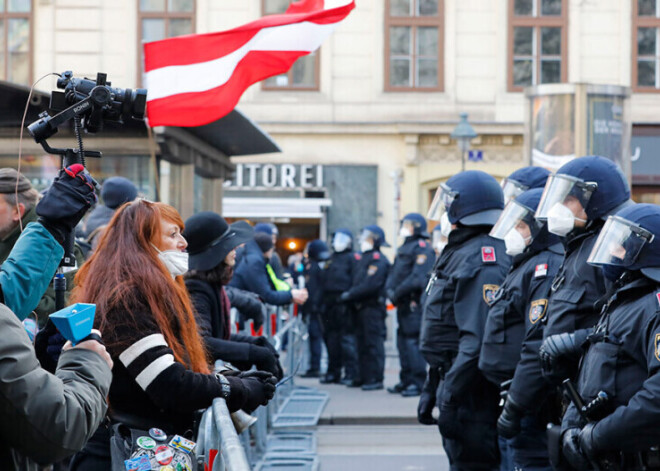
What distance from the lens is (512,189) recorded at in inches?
290

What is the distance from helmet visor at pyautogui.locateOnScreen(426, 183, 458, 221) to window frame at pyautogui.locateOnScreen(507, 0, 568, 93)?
15.7 metres

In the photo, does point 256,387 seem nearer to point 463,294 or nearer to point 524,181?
point 463,294

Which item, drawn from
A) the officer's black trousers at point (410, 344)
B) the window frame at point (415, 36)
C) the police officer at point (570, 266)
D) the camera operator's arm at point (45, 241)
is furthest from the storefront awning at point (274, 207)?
the camera operator's arm at point (45, 241)

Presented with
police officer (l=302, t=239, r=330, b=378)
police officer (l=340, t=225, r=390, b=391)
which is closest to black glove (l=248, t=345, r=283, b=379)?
police officer (l=340, t=225, r=390, b=391)

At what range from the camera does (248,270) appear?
A: 35.7 ft

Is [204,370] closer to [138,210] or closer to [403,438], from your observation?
[138,210]

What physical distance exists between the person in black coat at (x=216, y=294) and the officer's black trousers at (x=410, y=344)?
741 centimetres

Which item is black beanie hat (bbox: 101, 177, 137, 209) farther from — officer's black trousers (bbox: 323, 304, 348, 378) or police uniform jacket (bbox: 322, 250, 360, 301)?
officer's black trousers (bbox: 323, 304, 348, 378)

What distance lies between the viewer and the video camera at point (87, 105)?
3.93m

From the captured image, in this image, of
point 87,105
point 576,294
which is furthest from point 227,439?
point 576,294

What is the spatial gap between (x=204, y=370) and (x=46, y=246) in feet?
3.10

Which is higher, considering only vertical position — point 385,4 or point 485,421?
point 385,4

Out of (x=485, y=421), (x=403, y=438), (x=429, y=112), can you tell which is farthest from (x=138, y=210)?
(x=429, y=112)

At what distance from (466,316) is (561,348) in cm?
144
